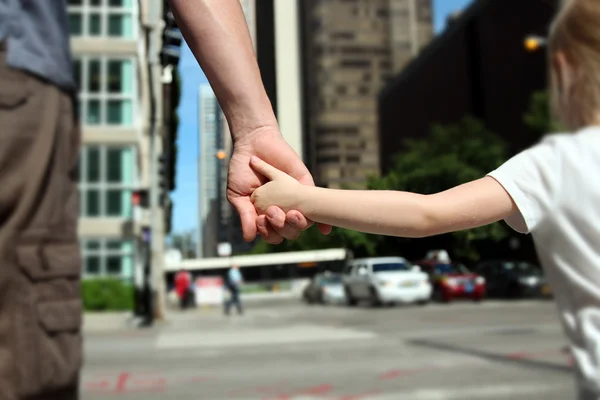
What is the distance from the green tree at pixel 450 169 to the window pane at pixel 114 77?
989 mm

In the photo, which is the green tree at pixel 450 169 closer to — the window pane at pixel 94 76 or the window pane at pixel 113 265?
the window pane at pixel 94 76

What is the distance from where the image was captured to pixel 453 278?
95.9 inches

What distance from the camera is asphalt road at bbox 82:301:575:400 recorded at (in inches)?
316

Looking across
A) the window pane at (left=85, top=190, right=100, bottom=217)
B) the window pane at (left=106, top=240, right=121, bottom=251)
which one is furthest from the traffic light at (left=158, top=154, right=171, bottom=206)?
the window pane at (left=106, top=240, right=121, bottom=251)

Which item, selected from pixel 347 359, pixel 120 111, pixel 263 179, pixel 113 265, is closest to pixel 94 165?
pixel 120 111

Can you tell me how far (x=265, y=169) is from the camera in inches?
42.9

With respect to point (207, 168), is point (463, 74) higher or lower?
higher

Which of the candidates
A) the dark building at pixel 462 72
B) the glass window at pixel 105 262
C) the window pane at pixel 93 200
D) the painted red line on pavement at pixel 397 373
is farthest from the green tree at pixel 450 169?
the glass window at pixel 105 262

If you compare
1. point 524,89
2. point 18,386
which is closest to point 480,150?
point 18,386

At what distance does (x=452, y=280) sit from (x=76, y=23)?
152 cm

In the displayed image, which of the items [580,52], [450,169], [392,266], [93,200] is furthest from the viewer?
[93,200]

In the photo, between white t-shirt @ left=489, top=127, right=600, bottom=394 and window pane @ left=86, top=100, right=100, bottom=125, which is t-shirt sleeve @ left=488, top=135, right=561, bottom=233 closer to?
white t-shirt @ left=489, top=127, right=600, bottom=394

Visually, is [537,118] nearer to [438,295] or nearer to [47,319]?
[438,295]

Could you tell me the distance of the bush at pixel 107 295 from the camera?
980 inches
